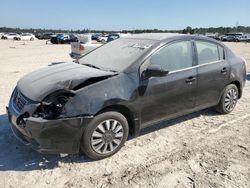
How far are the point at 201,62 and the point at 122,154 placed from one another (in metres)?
2.17

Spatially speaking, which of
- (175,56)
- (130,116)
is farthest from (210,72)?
(130,116)

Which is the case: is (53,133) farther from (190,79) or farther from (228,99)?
(228,99)

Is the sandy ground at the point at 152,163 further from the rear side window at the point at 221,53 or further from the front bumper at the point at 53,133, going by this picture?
the rear side window at the point at 221,53

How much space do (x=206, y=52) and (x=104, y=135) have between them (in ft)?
8.39

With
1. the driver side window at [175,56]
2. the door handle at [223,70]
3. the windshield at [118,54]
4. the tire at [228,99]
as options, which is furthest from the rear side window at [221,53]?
the windshield at [118,54]

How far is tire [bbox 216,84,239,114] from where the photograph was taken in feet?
17.5

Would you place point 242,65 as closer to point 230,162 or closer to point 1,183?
point 230,162

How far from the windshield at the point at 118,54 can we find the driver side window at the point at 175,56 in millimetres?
225

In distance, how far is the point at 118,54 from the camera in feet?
14.4

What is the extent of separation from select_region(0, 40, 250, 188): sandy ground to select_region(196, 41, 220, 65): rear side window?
1.25 meters

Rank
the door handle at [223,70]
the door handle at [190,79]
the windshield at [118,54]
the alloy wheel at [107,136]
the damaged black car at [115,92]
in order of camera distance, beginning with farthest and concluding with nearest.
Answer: the door handle at [223,70] → the door handle at [190,79] → the windshield at [118,54] → the alloy wheel at [107,136] → the damaged black car at [115,92]

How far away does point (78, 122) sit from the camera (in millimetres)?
3344

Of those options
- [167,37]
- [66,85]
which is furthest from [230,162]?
[66,85]

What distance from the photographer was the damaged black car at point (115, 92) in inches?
131
